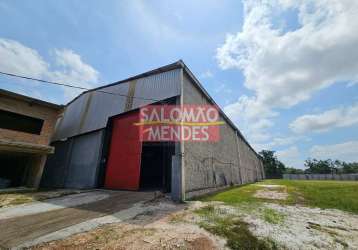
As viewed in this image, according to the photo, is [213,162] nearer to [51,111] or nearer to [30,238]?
[30,238]

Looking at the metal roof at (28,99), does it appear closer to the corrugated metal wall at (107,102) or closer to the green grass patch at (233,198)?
the corrugated metal wall at (107,102)

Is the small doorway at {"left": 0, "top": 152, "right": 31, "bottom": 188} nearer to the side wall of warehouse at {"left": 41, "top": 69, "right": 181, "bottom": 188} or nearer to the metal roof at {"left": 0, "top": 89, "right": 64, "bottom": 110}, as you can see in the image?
the side wall of warehouse at {"left": 41, "top": 69, "right": 181, "bottom": 188}

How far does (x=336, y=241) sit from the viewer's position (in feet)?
11.7

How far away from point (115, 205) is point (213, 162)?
7.36m

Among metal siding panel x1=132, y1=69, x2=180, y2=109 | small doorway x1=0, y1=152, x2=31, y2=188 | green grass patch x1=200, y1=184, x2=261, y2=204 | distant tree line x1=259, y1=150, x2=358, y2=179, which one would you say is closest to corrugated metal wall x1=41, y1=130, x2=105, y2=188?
small doorway x1=0, y1=152, x2=31, y2=188

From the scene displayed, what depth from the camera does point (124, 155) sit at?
35.4 feet

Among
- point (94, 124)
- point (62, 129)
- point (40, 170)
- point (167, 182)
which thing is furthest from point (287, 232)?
point (62, 129)

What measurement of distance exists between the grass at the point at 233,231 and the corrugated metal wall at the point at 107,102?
6281 mm

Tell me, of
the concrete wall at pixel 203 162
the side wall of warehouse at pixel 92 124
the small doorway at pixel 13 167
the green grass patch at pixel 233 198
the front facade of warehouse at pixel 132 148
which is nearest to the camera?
the green grass patch at pixel 233 198

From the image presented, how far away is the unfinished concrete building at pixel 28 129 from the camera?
1095 centimetres

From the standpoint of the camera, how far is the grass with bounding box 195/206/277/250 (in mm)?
3346

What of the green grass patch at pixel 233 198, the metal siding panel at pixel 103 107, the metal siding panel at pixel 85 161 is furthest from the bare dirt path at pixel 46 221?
the metal siding panel at pixel 103 107

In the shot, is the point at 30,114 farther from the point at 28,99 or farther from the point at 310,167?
the point at 310,167

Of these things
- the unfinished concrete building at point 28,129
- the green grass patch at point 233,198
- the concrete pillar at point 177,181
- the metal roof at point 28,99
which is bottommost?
the green grass patch at point 233,198
